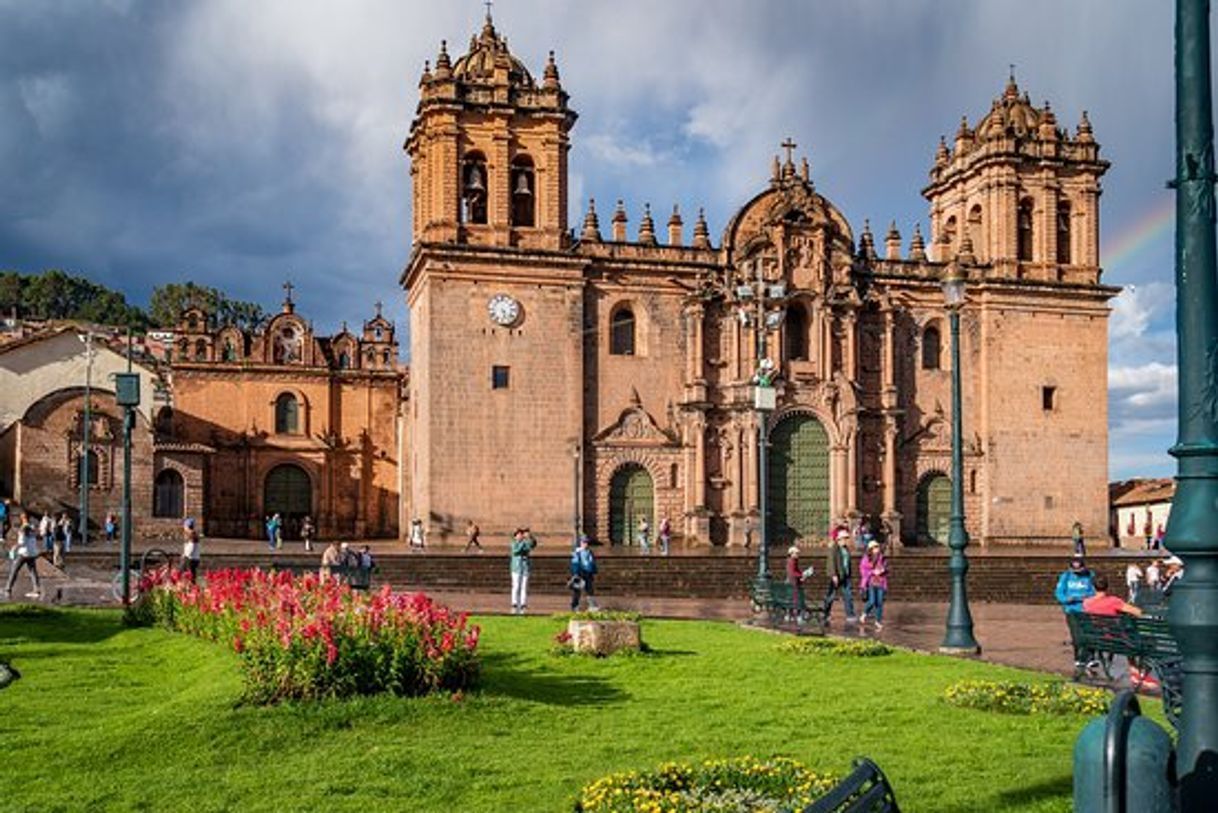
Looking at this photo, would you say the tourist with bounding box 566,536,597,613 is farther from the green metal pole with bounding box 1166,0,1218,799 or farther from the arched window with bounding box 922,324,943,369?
the arched window with bounding box 922,324,943,369

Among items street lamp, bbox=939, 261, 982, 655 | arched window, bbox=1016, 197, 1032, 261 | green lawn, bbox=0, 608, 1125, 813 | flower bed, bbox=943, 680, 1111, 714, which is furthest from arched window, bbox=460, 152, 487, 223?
flower bed, bbox=943, 680, 1111, 714

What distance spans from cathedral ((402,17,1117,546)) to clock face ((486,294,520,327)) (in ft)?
0.20

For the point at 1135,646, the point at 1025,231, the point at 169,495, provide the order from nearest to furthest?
the point at 1135,646, the point at 1025,231, the point at 169,495

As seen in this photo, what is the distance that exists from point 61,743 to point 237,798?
2.02 meters

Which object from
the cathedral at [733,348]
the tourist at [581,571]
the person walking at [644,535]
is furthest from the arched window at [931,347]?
the tourist at [581,571]

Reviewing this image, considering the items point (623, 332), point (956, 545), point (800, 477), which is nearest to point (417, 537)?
point (623, 332)

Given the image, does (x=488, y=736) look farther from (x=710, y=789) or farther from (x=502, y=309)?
(x=502, y=309)

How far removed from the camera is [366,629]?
10430mm

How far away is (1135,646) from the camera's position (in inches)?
445

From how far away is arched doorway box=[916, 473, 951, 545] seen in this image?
3969 centimetres

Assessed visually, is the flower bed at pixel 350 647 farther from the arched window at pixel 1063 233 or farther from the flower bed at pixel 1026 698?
the arched window at pixel 1063 233

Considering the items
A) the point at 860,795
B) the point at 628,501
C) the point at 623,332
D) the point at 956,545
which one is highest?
the point at 623,332

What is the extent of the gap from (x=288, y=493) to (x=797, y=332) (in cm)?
1991

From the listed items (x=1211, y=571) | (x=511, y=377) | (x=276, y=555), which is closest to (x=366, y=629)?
(x=1211, y=571)
